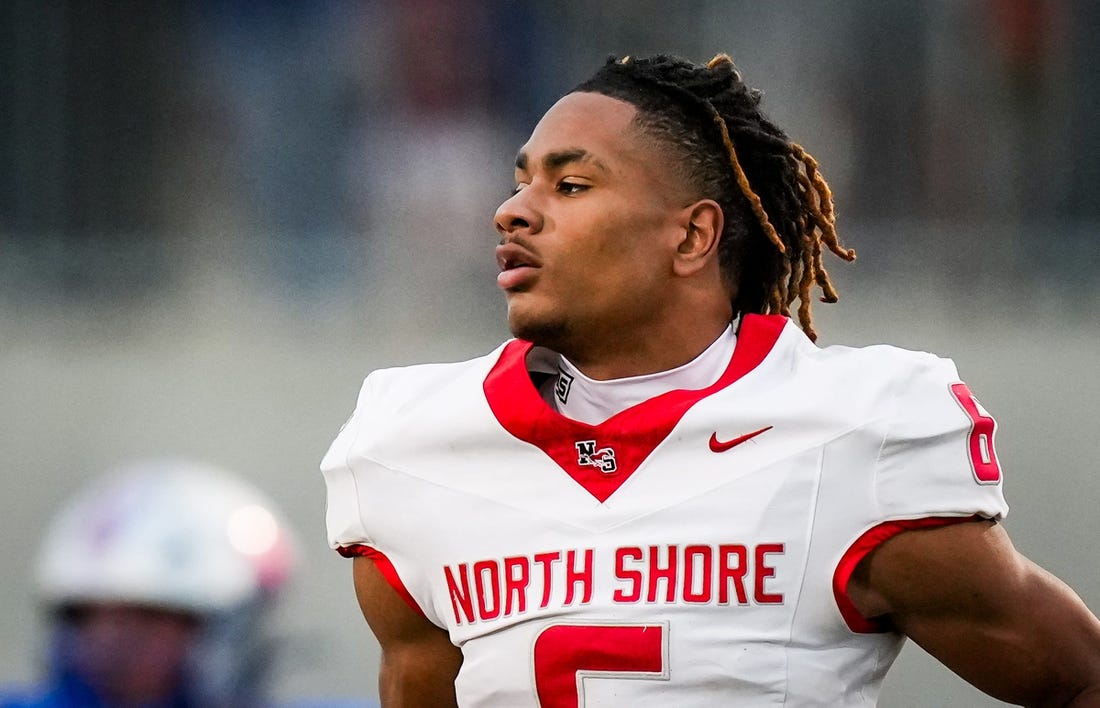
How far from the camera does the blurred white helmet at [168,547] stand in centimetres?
271

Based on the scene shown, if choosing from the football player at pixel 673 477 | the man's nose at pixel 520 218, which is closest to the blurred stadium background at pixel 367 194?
the football player at pixel 673 477

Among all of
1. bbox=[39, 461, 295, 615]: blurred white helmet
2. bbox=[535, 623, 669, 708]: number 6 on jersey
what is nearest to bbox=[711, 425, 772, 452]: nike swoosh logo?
bbox=[535, 623, 669, 708]: number 6 on jersey

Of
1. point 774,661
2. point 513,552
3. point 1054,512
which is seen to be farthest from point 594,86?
point 1054,512

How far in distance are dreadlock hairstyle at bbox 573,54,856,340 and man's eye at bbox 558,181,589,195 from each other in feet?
0.39

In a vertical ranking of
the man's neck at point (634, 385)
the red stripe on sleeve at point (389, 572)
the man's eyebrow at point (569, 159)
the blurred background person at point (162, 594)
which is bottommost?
the blurred background person at point (162, 594)

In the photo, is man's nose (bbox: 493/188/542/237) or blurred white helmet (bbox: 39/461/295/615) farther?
blurred white helmet (bbox: 39/461/295/615)

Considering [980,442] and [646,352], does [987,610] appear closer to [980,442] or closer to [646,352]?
[980,442]

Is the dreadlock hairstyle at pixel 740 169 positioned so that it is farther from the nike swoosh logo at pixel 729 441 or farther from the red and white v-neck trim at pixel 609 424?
the nike swoosh logo at pixel 729 441

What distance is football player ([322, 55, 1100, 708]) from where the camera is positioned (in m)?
2.10

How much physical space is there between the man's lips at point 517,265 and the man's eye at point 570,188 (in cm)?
9

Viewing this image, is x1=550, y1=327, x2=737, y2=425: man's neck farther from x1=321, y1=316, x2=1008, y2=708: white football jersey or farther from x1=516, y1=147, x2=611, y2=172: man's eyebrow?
x1=516, y1=147, x2=611, y2=172: man's eyebrow

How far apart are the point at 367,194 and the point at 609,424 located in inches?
156

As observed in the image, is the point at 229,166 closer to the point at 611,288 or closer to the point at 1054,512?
the point at 1054,512

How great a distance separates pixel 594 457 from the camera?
224 centimetres
